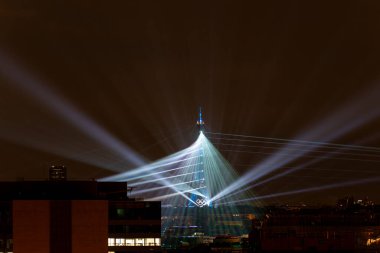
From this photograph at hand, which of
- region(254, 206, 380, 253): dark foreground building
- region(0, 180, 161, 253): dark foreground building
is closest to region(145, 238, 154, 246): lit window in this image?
region(0, 180, 161, 253): dark foreground building

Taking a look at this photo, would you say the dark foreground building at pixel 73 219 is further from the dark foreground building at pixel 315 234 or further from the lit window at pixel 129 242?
the dark foreground building at pixel 315 234

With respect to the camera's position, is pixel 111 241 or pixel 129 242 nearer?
pixel 111 241

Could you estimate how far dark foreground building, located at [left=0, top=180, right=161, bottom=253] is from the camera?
868 inches

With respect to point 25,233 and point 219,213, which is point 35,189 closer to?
point 25,233

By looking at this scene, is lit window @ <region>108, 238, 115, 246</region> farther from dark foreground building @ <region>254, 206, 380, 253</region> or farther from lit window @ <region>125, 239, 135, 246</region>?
dark foreground building @ <region>254, 206, 380, 253</region>

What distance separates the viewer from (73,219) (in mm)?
22094

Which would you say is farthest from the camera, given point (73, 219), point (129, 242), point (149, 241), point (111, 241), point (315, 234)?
point (315, 234)

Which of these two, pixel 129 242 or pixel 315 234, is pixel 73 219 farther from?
pixel 315 234

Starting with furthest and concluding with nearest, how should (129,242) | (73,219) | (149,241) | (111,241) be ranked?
1. (149,241)
2. (129,242)
3. (111,241)
4. (73,219)

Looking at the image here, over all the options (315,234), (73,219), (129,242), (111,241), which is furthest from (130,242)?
(315,234)

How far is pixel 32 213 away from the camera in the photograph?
2219 cm

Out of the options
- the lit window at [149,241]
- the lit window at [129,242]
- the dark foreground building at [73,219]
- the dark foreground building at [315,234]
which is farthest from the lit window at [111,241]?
the dark foreground building at [315,234]

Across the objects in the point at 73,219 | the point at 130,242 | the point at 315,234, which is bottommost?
the point at 315,234

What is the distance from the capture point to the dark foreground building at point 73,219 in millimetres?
22047
